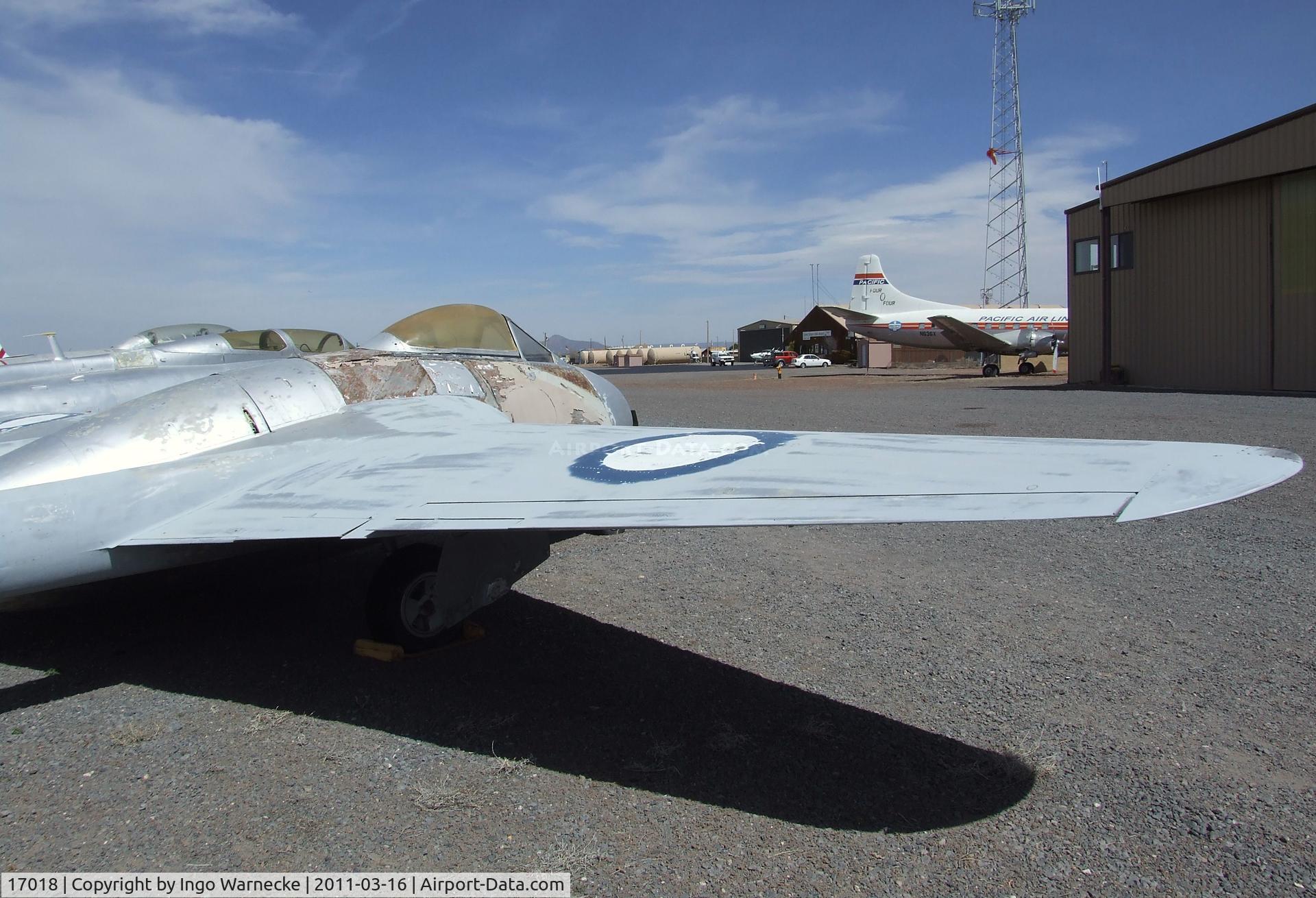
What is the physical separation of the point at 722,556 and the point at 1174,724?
3.42 meters

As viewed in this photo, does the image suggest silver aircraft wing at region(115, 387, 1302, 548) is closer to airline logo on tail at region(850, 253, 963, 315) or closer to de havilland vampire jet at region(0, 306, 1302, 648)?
de havilland vampire jet at region(0, 306, 1302, 648)

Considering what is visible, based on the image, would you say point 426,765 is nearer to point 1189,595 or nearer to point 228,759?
point 228,759

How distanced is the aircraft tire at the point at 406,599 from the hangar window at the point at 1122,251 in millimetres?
25042

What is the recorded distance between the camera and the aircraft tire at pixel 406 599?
421cm

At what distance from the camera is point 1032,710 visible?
337cm

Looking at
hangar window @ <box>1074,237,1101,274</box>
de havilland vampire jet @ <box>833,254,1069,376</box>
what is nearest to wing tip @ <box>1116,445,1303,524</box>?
hangar window @ <box>1074,237,1101,274</box>

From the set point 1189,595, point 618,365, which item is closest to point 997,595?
point 1189,595

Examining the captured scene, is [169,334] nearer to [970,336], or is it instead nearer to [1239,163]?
[1239,163]

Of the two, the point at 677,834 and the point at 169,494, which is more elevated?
the point at 169,494

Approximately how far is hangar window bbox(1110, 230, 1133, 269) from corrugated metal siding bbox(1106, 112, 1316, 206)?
1127mm

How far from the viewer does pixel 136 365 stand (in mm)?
10484

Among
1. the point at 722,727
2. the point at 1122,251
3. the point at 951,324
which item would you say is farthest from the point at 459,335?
the point at 951,324

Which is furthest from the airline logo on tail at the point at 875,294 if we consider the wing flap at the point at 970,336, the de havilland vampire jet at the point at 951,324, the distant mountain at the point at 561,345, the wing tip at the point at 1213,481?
the wing tip at the point at 1213,481

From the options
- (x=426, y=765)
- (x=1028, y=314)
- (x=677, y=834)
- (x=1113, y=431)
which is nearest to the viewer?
(x=677, y=834)
